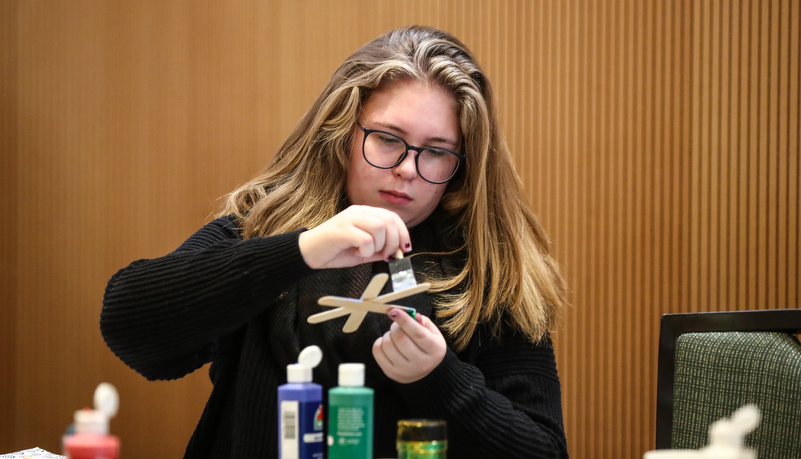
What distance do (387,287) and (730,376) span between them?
0.64 m

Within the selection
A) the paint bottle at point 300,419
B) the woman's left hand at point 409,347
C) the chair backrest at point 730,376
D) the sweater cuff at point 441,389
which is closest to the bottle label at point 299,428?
the paint bottle at point 300,419

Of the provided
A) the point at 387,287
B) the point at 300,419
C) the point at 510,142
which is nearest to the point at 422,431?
the point at 300,419

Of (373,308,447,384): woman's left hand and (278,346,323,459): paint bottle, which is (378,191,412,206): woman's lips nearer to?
(373,308,447,384): woman's left hand

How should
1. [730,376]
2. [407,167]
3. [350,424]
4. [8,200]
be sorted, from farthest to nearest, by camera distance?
[8,200]
[407,167]
[730,376]
[350,424]

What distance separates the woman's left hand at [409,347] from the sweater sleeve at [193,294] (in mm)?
150

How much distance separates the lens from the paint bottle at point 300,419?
826 millimetres

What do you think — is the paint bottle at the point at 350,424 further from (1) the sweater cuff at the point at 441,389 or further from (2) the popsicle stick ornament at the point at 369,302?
(1) the sweater cuff at the point at 441,389

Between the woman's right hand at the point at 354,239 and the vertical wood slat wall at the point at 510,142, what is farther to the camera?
the vertical wood slat wall at the point at 510,142

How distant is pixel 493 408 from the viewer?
1.24m

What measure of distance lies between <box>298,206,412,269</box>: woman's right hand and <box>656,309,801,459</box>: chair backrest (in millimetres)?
543

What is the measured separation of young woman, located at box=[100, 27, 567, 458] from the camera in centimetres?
114

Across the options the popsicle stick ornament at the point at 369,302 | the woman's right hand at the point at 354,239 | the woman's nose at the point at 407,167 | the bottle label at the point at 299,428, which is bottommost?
the bottle label at the point at 299,428

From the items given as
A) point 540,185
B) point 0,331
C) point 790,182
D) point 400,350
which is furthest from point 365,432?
point 0,331

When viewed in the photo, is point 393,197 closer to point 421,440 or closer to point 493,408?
point 493,408
